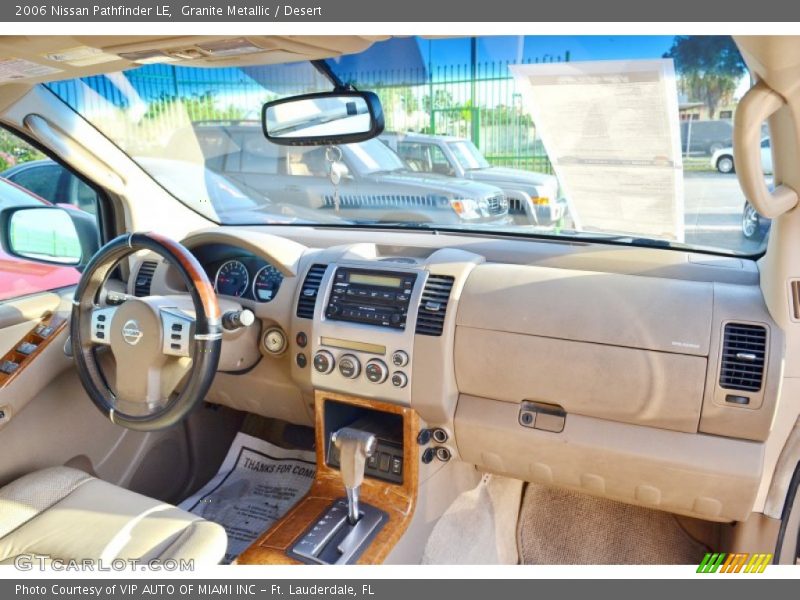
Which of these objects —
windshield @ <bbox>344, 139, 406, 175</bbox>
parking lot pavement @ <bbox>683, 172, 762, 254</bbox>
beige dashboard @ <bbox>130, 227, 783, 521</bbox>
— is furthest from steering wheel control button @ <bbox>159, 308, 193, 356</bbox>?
parking lot pavement @ <bbox>683, 172, 762, 254</bbox>

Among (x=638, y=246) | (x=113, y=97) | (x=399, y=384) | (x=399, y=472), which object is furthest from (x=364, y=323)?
(x=113, y=97)

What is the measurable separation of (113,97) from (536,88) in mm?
1706

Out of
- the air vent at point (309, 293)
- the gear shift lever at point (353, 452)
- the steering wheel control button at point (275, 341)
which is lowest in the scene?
the gear shift lever at point (353, 452)

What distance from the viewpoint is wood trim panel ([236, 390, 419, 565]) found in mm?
2104

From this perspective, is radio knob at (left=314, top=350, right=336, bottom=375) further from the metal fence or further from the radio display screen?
the metal fence

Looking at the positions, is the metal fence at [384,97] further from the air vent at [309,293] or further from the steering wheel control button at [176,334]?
the steering wheel control button at [176,334]

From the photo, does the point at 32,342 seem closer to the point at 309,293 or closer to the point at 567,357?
the point at 309,293

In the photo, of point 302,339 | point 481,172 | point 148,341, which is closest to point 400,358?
point 302,339

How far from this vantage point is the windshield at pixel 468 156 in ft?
8.73

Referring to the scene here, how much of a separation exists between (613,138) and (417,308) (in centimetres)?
88

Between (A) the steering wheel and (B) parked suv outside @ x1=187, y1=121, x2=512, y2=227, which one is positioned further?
(B) parked suv outside @ x1=187, y1=121, x2=512, y2=227

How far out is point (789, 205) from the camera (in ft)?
5.60

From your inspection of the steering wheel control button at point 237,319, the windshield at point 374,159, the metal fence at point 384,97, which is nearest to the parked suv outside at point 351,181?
the windshield at point 374,159

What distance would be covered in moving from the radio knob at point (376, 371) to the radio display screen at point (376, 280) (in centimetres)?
25
